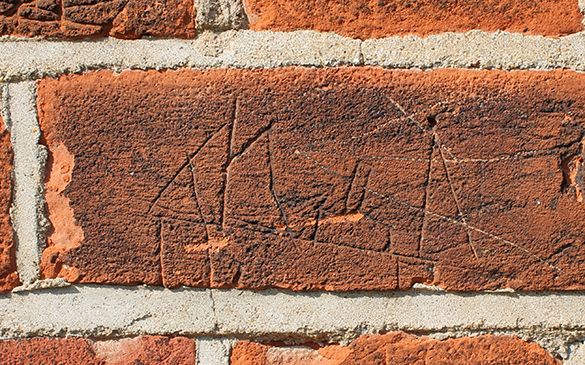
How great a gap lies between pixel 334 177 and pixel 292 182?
0.06 meters

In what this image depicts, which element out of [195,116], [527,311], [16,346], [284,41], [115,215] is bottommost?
[16,346]

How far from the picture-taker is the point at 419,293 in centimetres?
68

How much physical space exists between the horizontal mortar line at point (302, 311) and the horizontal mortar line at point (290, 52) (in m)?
0.35

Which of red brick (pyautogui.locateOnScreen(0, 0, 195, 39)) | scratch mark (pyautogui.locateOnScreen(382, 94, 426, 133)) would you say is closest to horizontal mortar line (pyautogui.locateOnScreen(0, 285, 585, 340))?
scratch mark (pyautogui.locateOnScreen(382, 94, 426, 133))

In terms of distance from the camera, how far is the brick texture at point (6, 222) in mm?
679

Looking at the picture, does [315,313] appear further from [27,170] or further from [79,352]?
[27,170]

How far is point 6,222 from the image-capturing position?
0.69 metres

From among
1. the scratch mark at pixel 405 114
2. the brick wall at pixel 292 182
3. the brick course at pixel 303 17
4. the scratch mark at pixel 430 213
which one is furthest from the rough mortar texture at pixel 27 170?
the scratch mark at pixel 405 114

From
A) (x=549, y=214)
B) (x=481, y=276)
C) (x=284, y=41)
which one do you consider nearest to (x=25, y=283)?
(x=284, y=41)

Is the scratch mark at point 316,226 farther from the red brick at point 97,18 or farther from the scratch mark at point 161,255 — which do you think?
the red brick at point 97,18

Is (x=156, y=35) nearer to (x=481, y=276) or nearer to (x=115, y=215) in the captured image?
(x=115, y=215)

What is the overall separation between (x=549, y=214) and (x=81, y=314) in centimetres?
74

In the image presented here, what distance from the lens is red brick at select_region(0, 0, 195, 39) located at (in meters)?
0.69

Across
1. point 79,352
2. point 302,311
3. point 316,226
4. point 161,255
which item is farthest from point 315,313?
point 79,352
